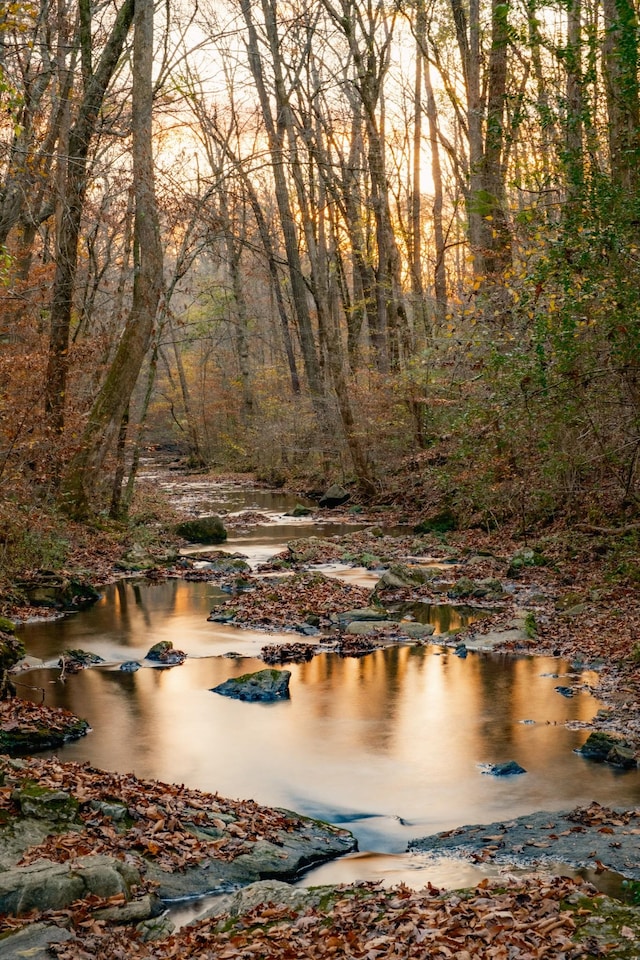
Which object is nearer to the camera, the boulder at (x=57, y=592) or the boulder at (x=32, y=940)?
the boulder at (x=32, y=940)

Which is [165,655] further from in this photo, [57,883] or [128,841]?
[57,883]

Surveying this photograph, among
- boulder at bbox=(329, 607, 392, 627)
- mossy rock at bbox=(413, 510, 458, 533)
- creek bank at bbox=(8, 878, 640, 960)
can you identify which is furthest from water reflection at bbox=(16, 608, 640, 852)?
mossy rock at bbox=(413, 510, 458, 533)

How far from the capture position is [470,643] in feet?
42.6

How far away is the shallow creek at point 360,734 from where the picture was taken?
7906 millimetres

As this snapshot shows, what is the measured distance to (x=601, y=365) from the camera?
14.5 meters

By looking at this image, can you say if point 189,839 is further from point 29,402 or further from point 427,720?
point 29,402

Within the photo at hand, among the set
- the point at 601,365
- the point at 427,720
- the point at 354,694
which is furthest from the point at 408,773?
the point at 601,365

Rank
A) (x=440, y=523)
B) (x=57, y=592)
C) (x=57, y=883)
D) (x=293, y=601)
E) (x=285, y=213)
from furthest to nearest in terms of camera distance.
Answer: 1. (x=285, y=213)
2. (x=440, y=523)
3. (x=57, y=592)
4. (x=293, y=601)
5. (x=57, y=883)

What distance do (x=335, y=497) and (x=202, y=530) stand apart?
22.5ft

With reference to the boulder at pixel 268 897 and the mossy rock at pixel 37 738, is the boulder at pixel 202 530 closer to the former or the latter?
the mossy rock at pixel 37 738

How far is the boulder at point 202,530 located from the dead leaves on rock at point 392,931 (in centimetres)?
1729

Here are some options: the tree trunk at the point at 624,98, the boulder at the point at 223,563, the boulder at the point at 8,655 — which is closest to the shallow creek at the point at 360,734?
the boulder at the point at 8,655

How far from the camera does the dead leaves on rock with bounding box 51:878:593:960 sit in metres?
4.70

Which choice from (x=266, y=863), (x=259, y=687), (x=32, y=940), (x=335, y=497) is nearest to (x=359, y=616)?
(x=259, y=687)
